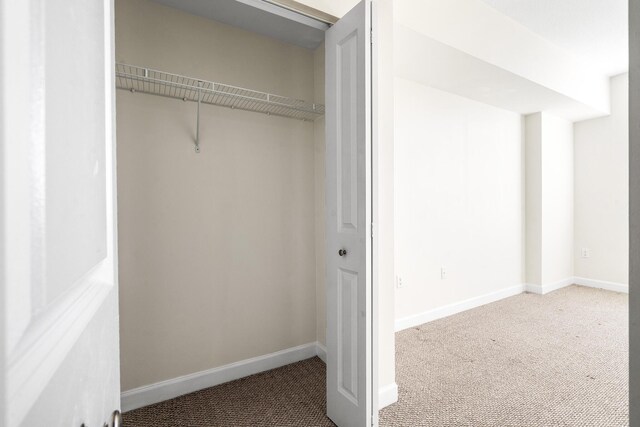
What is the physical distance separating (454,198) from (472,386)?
203cm

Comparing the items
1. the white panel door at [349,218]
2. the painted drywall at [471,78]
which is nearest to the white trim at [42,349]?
the white panel door at [349,218]

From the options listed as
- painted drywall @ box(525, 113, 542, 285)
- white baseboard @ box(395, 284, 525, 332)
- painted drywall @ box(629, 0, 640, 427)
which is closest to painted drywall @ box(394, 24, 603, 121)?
painted drywall @ box(525, 113, 542, 285)

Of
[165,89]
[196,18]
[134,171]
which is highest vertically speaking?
[196,18]

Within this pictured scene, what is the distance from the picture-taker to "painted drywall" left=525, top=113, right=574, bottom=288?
418 centimetres

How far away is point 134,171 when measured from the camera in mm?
1836

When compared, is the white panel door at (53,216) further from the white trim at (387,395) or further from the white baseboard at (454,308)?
the white baseboard at (454,308)

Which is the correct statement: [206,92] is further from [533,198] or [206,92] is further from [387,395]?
[533,198]

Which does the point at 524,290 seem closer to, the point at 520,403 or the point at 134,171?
the point at 520,403

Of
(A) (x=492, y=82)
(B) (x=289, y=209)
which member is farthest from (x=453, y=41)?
(B) (x=289, y=209)

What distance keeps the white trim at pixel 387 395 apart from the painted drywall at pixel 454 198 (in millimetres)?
1186

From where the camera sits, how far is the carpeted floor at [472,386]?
175cm

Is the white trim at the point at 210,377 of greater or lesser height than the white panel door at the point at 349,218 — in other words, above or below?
below

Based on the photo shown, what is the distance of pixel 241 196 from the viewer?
2201 millimetres

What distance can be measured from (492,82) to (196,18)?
9.00 ft
